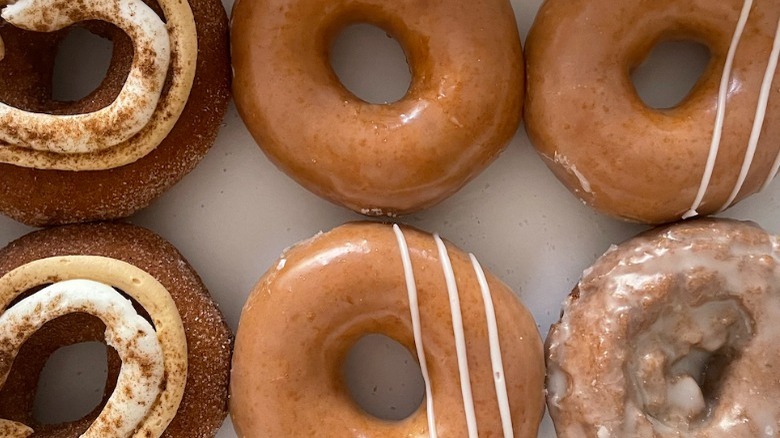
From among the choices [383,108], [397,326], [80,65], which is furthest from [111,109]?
[397,326]

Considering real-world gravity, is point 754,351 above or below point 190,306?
below

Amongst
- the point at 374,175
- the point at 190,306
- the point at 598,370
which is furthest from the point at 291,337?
the point at 598,370

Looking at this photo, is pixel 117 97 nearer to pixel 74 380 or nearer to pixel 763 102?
pixel 74 380

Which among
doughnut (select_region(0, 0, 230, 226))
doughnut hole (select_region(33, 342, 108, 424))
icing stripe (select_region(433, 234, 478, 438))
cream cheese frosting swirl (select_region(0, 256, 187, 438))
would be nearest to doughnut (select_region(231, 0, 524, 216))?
doughnut (select_region(0, 0, 230, 226))

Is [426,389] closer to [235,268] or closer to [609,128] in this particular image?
[235,268]

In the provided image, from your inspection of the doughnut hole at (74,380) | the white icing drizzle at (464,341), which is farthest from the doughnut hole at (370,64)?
the doughnut hole at (74,380)

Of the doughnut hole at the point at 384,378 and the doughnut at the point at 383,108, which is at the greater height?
the doughnut at the point at 383,108

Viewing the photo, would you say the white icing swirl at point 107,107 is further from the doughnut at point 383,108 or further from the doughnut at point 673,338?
the doughnut at point 673,338
